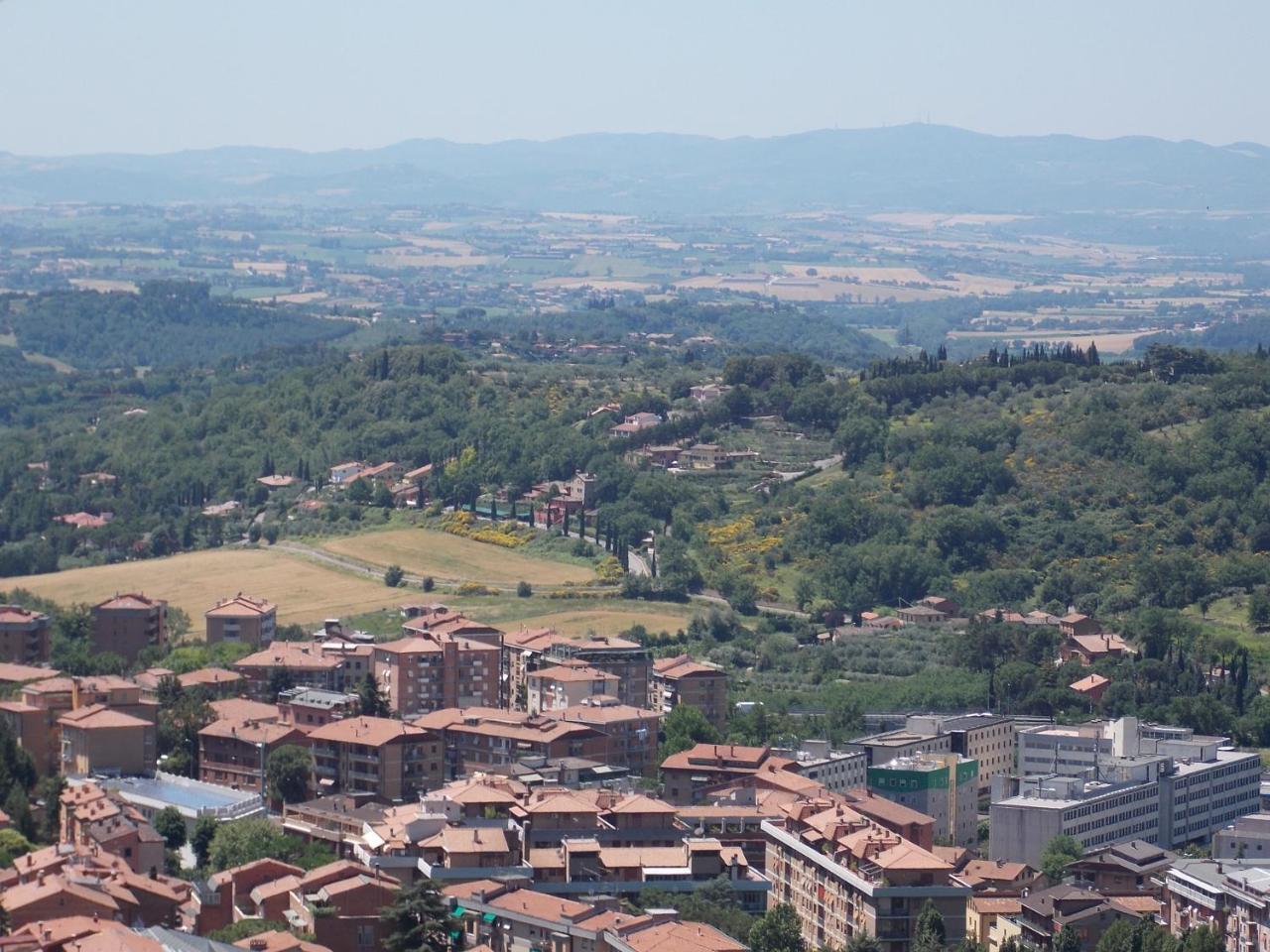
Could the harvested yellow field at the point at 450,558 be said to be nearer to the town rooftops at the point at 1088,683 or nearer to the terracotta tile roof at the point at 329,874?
the town rooftops at the point at 1088,683

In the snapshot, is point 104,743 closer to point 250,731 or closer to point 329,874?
point 250,731

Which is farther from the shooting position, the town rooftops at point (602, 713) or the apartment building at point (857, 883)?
the town rooftops at point (602, 713)

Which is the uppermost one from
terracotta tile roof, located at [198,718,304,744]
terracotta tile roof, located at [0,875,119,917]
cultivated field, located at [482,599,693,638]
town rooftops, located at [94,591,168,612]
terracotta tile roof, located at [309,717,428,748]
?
terracotta tile roof, located at [0,875,119,917]

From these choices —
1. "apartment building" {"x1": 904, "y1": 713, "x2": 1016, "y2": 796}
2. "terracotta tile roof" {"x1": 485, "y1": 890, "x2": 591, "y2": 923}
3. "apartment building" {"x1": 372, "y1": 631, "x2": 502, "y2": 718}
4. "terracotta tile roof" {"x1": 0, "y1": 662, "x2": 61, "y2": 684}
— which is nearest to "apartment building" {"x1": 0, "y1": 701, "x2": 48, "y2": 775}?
"terracotta tile roof" {"x1": 0, "y1": 662, "x2": 61, "y2": 684}

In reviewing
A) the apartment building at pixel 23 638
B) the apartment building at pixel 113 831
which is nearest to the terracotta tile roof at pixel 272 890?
the apartment building at pixel 113 831

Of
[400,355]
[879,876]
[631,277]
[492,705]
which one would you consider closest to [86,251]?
[631,277]

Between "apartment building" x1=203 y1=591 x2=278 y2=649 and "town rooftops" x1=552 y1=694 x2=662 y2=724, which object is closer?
"town rooftops" x1=552 y1=694 x2=662 y2=724

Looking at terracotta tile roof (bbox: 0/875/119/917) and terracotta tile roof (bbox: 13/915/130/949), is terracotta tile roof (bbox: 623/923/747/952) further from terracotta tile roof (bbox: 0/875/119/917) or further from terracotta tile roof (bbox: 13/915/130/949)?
terracotta tile roof (bbox: 0/875/119/917)
